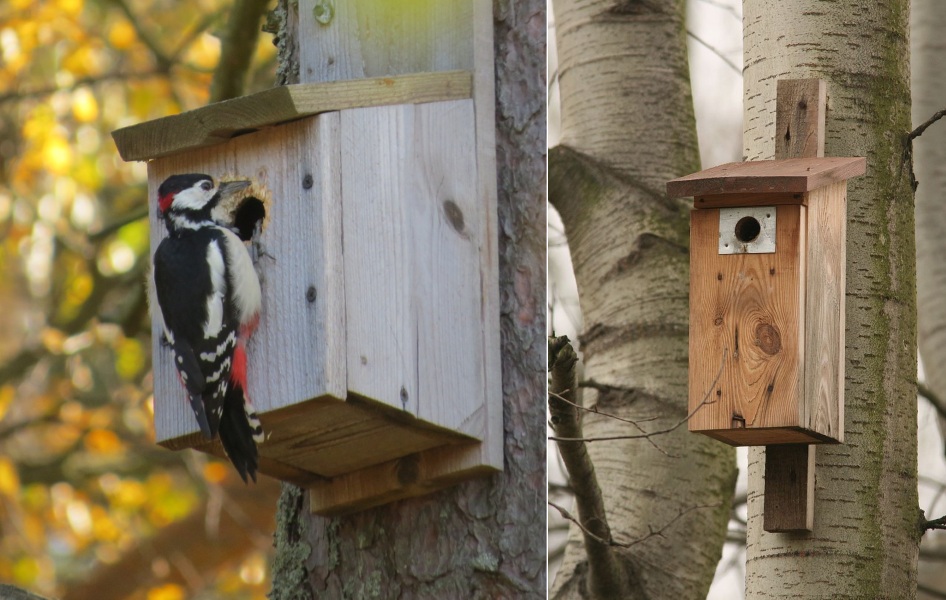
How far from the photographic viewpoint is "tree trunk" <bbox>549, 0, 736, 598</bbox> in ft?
10.9

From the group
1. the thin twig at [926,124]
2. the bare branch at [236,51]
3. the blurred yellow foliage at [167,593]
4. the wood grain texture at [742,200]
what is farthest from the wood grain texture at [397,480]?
the blurred yellow foliage at [167,593]

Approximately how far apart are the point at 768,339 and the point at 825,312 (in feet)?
0.52

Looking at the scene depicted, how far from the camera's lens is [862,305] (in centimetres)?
280

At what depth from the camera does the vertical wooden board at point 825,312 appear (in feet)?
8.52

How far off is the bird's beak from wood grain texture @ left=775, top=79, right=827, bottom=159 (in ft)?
3.95

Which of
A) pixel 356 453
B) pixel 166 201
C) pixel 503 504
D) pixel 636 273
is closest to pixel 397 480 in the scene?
pixel 356 453

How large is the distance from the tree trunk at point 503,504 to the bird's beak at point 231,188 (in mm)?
417

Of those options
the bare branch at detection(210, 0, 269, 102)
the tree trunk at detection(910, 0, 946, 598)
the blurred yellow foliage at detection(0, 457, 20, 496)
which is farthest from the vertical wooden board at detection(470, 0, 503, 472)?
the blurred yellow foliage at detection(0, 457, 20, 496)

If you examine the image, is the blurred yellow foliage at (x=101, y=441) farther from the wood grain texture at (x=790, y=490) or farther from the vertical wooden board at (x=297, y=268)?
the wood grain texture at (x=790, y=490)

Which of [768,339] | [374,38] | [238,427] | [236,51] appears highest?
[236,51]

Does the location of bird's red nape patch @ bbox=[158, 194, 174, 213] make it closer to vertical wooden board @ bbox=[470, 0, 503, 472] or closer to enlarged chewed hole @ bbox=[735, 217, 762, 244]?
vertical wooden board @ bbox=[470, 0, 503, 472]

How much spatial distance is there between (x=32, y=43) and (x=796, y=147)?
5.50m

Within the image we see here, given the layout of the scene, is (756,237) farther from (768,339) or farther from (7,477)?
(7,477)

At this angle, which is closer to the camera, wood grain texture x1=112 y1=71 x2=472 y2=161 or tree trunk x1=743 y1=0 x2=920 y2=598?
wood grain texture x1=112 y1=71 x2=472 y2=161
